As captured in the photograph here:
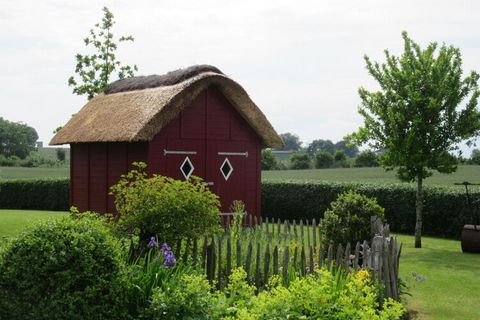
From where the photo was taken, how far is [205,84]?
1903cm

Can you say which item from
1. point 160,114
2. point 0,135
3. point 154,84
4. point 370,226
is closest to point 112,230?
point 370,226

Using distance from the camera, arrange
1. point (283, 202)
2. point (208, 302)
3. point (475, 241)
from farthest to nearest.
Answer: point (283, 202)
point (475, 241)
point (208, 302)

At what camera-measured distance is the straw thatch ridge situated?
1933 centimetres

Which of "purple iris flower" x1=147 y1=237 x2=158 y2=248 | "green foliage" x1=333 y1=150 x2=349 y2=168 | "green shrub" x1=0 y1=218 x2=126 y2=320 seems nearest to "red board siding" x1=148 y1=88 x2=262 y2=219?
"purple iris flower" x1=147 y1=237 x2=158 y2=248

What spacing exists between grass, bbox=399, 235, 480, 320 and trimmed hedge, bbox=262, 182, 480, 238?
1694 millimetres

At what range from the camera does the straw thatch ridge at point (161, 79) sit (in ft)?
63.4

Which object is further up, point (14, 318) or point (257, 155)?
point (257, 155)

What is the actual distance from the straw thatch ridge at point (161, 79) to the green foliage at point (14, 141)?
74689 mm

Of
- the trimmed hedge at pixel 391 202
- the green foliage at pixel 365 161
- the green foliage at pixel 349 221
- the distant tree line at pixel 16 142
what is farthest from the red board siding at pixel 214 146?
the distant tree line at pixel 16 142

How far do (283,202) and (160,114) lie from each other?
416 inches

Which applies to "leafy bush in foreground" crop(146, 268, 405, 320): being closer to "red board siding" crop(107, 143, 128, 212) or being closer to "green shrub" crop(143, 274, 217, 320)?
"green shrub" crop(143, 274, 217, 320)

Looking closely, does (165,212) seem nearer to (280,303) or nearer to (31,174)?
(280,303)

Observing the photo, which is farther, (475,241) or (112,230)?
(475,241)

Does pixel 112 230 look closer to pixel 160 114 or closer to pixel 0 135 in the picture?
pixel 160 114
